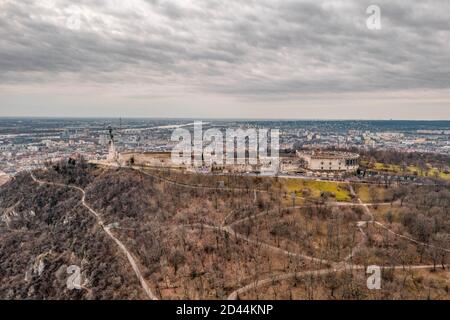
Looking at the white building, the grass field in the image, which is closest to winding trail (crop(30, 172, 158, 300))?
the grass field

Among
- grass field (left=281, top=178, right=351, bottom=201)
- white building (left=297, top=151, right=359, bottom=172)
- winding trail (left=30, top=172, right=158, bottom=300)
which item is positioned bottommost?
winding trail (left=30, top=172, right=158, bottom=300)

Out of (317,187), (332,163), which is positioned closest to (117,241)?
(317,187)

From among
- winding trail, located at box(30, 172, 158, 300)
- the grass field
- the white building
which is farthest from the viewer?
the white building

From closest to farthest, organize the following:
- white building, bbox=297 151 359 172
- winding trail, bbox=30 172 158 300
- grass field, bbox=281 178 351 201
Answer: winding trail, bbox=30 172 158 300 < grass field, bbox=281 178 351 201 < white building, bbox=297 151 359 172

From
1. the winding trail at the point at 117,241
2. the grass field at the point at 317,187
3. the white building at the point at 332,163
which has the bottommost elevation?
the winding trail at the point at 117,241

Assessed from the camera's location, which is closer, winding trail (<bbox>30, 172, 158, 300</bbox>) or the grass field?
winding trail (<bbox>30, 172, 158, 300</bbox>)

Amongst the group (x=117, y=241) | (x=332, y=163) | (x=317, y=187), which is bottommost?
(x=117, y=241)

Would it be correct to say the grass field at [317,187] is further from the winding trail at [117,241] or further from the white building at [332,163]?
the winding trail at [117,241]

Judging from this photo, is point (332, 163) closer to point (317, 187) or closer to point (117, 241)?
point (317, 187)

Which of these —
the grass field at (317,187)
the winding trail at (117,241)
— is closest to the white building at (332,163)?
the grass field at (317,187)

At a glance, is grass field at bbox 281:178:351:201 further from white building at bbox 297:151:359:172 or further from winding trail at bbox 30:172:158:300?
winding trail at bbox 30:172:158:300

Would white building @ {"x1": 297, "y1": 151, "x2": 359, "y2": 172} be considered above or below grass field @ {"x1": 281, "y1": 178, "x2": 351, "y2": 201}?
above
